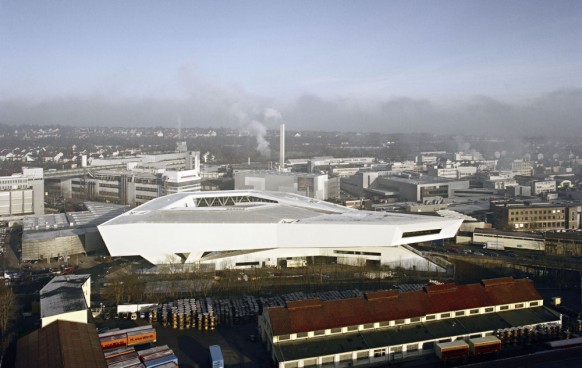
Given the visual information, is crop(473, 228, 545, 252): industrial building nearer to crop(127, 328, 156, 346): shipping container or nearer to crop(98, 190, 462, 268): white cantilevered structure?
crop(98, 190, 462, 268): white cantilevered structure

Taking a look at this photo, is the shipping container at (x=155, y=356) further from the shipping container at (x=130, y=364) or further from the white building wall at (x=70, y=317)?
the white building wall at (x=70, y=317)

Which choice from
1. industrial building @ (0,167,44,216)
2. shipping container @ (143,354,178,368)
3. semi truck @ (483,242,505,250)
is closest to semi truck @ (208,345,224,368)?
shipping container @ (143,354,178,368)

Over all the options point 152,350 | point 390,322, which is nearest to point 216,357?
point 152,350

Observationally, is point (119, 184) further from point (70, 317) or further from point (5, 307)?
point (70, 317)

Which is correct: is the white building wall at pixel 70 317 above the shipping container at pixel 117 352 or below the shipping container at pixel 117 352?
above

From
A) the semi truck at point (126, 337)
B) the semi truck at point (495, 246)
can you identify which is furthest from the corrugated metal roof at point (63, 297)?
the semi truck at point (495, 246)

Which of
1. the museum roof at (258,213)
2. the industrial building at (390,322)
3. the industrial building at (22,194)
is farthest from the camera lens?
the industrial building at (22,194)

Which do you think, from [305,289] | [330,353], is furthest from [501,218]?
[330,353]
